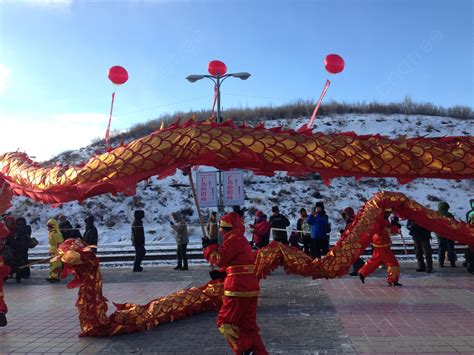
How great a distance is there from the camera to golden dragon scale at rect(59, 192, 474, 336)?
539 cm

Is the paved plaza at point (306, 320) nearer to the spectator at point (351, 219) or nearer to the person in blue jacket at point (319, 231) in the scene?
the spectator at point (351, 219)

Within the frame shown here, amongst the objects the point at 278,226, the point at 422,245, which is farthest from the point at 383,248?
the point at 278,226

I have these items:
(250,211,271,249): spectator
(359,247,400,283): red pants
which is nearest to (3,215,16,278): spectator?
(250,211,271,249): spectator

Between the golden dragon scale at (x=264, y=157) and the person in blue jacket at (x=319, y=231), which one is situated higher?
the golden dragon scale at (x=264, y=157)

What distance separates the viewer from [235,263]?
438 cm

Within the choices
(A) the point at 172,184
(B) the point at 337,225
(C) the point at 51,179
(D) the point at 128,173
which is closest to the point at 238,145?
(D) the point at 128,173

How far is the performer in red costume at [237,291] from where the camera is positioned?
13.8 ft

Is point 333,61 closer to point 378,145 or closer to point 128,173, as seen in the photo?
point 378,145

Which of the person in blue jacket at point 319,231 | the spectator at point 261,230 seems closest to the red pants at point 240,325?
the spectator at point 261,230

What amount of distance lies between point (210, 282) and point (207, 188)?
206 cm

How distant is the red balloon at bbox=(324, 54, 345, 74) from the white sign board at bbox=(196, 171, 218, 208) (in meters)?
3.49

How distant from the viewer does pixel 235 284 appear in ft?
14.0

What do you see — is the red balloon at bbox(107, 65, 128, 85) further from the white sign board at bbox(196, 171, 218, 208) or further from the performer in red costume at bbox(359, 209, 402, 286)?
the performer in red costume at bbox(359, 209, 402, 286)

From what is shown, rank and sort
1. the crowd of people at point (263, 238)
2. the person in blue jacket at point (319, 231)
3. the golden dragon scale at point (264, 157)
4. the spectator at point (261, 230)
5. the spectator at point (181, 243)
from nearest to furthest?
the golden dragon scale at point (264, 157)
the crowd of people at point (263, 238)
the spectator at point (261, 230)
the person in blue jacket at point (319, 231)
the spectator at point (181, 243)
